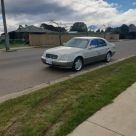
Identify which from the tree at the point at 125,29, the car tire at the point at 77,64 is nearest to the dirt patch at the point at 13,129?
the car tire at the point at 77,64

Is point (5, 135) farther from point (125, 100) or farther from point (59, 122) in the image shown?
point (125, 100)

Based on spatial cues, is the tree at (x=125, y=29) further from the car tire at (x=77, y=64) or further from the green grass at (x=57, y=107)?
the green grass at (x=57, y=107)

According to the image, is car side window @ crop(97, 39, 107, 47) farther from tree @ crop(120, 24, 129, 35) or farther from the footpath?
tree @ crop(120, 24, 129, 35)

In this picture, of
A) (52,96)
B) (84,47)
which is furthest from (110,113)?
(84,47)

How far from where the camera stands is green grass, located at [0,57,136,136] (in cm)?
264

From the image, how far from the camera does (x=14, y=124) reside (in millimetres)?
2734

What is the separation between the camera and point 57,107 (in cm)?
335

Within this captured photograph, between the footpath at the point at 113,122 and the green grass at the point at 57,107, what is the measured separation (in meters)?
0.13

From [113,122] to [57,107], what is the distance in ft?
4.00

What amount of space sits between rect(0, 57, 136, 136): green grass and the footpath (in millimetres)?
134

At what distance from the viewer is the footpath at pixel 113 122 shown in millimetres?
2613

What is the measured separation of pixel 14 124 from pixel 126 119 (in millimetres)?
2182

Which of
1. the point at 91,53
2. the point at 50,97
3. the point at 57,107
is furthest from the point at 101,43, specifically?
the point at 57,107

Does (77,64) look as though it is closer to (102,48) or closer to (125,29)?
(102,48)
